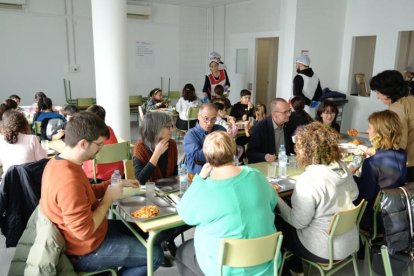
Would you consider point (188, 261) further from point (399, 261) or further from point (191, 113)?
point (191, 113)

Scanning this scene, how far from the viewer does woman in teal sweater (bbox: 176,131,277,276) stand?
1761mm

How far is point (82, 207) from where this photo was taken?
5.90ft

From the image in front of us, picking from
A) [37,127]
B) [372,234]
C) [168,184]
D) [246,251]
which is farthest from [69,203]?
[37,127]

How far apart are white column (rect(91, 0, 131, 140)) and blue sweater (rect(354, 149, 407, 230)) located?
12.3 feet

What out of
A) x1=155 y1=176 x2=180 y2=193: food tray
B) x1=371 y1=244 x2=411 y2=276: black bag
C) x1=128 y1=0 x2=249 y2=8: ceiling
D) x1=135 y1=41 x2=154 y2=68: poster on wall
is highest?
x1=128 y1=0 x2=249 y2=8: ceiling

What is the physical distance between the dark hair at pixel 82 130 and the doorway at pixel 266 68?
780cm

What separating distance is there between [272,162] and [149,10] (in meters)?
6.96

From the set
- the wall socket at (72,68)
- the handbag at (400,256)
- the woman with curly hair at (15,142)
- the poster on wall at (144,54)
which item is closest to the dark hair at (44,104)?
the woman with curly hair at (15,142)

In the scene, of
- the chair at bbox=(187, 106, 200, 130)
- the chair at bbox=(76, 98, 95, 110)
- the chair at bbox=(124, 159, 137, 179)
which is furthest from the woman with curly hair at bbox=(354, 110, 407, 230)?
the chair at bbox=(76, 98, 95, 110)

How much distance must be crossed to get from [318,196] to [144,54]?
8.01 meters

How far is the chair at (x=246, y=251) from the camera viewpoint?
5.56 ft

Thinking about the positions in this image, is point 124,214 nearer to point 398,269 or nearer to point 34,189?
point 34,189

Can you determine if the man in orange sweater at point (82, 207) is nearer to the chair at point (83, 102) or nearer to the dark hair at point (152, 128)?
the dark hair at point (152, 128)

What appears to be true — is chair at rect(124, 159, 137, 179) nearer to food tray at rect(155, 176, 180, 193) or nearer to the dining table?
food tray at rect(155, 176, 180, 193)
